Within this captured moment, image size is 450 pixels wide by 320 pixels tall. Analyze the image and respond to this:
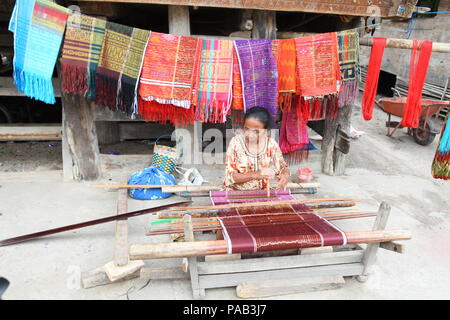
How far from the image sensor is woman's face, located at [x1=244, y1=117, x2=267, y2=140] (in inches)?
116

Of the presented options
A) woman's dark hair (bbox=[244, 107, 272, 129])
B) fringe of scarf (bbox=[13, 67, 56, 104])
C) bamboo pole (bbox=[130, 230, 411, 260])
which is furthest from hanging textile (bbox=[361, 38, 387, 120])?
fringe of scarf (bbox=[13, 67, 56, 104])

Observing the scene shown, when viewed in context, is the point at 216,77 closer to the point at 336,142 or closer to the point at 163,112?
the point at 163,112

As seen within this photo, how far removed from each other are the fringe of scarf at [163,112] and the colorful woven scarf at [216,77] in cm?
20

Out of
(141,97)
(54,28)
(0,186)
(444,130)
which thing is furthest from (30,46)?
(444,130)

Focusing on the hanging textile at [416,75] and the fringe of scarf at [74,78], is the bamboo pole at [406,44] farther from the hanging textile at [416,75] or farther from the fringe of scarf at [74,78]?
the fringe of scarf at [74,78]

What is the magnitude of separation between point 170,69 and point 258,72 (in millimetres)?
975

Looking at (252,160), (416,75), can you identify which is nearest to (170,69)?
(252,160)

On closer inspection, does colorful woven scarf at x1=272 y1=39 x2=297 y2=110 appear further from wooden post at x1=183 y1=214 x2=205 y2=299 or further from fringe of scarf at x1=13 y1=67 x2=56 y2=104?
fringe of scarf at x1=13 y1=67 x2=56 y2=104

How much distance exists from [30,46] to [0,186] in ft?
6.28

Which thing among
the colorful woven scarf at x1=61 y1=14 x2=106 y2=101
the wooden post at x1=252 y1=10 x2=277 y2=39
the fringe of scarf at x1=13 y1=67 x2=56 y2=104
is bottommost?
the fringe of scarf at x1=13 y1=67 x2=56 y2=104

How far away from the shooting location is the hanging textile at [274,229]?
88.2 inches

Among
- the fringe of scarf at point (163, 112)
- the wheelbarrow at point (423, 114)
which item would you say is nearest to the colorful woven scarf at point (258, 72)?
the fringe of scarf at point (163, 112)

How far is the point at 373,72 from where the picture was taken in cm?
383

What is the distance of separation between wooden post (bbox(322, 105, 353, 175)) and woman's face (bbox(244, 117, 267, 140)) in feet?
7.15
